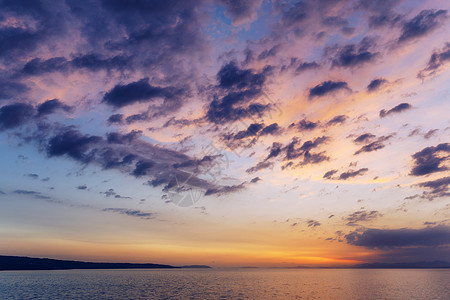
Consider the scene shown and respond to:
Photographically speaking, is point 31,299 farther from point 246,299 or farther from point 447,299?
point 447,299

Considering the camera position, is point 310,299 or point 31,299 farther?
point 310,299

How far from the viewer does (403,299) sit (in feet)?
328

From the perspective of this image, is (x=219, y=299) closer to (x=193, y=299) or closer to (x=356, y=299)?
(x=193, y=299)

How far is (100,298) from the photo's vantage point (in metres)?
95.1

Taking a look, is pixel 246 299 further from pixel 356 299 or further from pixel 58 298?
pixel 58 298

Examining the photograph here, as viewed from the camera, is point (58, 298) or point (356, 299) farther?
point (356, 299)

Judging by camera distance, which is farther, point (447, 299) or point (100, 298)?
point (447, 299)

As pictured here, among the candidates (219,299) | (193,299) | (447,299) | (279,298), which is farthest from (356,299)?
(193,299)

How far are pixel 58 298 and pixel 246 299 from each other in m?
60.7

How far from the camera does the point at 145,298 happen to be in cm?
9525

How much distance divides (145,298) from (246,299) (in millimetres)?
33206

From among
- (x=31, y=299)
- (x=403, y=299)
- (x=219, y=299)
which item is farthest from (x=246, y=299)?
(x=31, y=299)

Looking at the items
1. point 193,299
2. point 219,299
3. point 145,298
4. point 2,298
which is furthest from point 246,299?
point 2,298

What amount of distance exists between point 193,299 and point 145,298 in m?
15.8
